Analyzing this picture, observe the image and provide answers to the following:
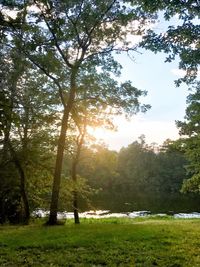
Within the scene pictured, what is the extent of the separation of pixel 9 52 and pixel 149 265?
17292mm

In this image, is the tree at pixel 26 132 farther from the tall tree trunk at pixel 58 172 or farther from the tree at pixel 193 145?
the tree at pixel 193 145

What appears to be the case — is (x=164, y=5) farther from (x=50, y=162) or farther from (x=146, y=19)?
(x=50, y=162)

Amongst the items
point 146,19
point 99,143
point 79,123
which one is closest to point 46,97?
point 79,123

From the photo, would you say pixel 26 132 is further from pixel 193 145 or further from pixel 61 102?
pixel 193 145

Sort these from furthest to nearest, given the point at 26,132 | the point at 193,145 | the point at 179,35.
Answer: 1. the point at 26,132
2. the point at 193,145
3. the point at 179,35

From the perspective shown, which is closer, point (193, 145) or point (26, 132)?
point (193, 145)

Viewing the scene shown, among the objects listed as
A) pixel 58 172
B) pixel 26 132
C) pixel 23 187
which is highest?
pixel 26 132

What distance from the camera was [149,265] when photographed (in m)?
11.0

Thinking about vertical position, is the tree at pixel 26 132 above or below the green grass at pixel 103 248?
above

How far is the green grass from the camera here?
1150 centimetres

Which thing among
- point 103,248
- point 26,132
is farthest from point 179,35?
point 26,132

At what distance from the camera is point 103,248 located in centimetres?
1340

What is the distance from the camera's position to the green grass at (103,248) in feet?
37.7

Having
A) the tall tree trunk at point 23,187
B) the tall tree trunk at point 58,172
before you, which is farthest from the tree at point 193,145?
the tall tree trunk at point 23,187
